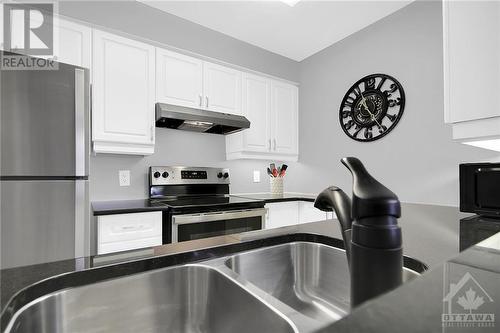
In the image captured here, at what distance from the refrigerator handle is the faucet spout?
1.57 metres

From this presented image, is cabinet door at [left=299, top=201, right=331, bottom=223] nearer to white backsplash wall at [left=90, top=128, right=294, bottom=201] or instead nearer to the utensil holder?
the utensil holder

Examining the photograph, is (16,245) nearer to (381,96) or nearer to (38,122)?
(38,122)

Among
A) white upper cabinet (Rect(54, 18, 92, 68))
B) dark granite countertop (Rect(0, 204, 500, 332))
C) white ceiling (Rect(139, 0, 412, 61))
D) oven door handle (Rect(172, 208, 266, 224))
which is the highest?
white ceiling (Rect(139, 0, 412, 61))

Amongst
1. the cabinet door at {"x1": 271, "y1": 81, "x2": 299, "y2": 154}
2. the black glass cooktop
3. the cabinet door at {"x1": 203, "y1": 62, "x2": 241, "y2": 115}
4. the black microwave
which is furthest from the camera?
the cabinet door at {"x1": 271, "y1": 81, "x2": 299, "y2": 154}

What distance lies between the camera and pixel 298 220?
9.30 ft

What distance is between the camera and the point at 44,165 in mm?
1431

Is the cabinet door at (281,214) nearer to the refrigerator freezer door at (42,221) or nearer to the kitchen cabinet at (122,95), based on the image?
the kitchen cabinet at (122,95)

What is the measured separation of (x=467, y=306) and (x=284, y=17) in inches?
110

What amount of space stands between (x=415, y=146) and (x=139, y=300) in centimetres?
249

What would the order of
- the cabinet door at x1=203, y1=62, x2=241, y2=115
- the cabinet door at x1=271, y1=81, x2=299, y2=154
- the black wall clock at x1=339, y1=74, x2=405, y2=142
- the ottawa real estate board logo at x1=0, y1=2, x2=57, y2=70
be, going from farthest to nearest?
1. the cabinet door at x1=271, y1=81, x2=299, y2=154
2. the cabinet door at x1=203, y1=62, x2=241, y2=115
3. the black wall clock at x1=339, y1=74, x2=405, y2=142
4. the ottawa real estate board logo at x1=0, y1=2, x2=57, y2=70

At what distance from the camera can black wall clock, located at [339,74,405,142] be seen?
2.41 m

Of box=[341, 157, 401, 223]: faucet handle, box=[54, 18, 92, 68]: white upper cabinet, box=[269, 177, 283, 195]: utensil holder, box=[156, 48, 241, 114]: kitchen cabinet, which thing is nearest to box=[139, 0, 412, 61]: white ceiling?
box=[156, 48, 241, 114]: kitchen cabinet

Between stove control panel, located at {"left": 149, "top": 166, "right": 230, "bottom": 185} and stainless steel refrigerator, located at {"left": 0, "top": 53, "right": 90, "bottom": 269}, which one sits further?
stove control panel, located at {"left": 149, "top": 166, "right": 230, "bottom": 185}

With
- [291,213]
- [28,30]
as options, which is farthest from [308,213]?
[28,30]
